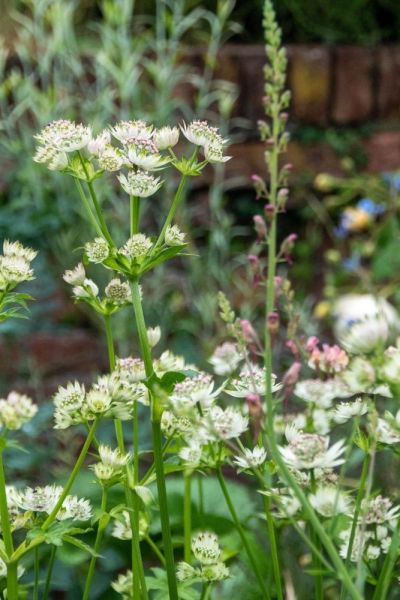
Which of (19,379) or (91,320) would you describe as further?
(91,320)

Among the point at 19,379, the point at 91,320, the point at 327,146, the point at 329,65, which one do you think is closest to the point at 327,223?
the point at 327,146

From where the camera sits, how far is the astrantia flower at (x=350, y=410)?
29.5 inches

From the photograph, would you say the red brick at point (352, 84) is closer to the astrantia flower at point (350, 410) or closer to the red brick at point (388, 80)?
the red brick at point (388, 80)

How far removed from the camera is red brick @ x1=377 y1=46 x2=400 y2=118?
330 cm

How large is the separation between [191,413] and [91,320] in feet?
7.52

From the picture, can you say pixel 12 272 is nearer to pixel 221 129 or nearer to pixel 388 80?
pixel 221 129

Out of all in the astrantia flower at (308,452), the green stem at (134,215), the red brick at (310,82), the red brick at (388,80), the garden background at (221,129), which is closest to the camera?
the astrantia flower at (308,452)

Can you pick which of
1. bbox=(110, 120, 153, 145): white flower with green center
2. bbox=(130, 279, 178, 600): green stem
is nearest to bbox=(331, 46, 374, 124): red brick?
bbox=(110, 120, 153, 145): white flower with green center

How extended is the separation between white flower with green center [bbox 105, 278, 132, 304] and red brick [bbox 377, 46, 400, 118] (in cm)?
261

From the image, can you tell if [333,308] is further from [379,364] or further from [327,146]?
[379,364]

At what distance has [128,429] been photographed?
7.27 ft

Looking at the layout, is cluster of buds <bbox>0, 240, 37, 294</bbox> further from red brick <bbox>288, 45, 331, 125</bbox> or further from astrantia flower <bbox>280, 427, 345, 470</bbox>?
red brick <bbox>288, 45, 331, 125</bbox>

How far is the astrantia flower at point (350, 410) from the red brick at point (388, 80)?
2.65 meters

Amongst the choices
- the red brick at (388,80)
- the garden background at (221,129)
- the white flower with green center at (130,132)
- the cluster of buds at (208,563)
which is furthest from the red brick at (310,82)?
the cluster of buds at (208,563)
